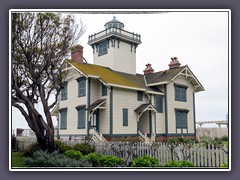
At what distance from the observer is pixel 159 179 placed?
7035 millimetres

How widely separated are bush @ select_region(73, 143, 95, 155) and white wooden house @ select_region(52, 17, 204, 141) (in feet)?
17.0

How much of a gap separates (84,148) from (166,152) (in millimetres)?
3580

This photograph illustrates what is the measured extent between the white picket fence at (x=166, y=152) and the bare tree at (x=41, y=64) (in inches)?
95.9

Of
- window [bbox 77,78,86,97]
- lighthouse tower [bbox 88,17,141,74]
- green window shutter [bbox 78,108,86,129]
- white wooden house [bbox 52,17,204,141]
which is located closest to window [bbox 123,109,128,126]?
white wooden house [bbox 52,17,204,141]

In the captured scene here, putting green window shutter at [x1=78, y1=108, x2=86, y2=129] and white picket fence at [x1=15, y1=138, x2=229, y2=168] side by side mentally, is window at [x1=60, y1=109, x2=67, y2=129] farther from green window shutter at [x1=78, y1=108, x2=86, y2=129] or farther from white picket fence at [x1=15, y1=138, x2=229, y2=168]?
white picket fence at [x1=15, y1=138, x2=229, y2=168]

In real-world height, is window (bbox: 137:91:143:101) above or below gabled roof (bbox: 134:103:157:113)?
above

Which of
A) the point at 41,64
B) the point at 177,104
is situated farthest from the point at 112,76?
the point at 41,64

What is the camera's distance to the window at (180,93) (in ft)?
74.3

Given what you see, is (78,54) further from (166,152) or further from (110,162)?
(166,152)

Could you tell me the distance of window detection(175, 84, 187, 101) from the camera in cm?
2266

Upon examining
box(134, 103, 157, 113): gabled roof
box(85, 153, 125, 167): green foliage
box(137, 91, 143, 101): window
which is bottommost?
box(85, 153, 125, 167): green foliage

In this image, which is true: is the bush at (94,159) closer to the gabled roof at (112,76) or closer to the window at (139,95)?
the gabled roof at (112,76)

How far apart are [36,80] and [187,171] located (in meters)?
7.08
